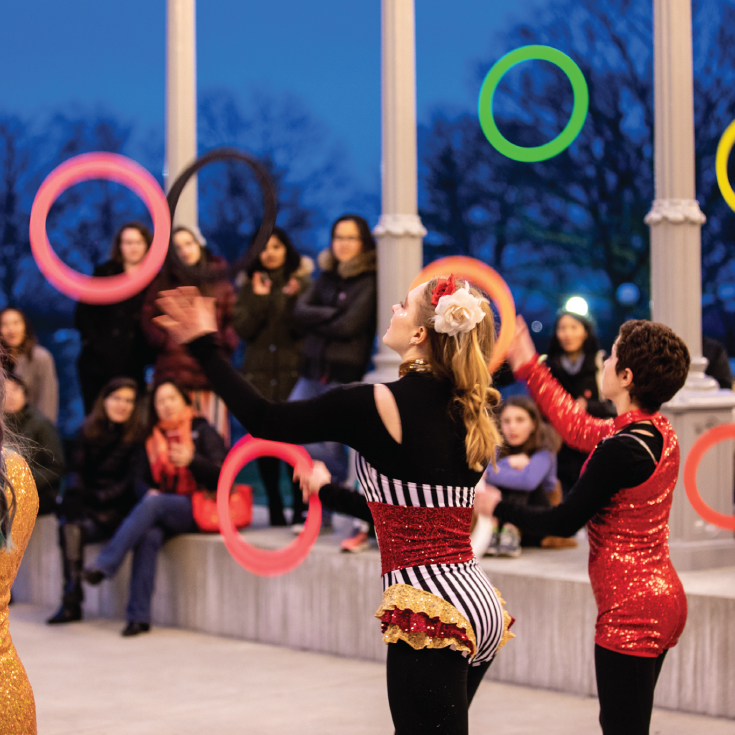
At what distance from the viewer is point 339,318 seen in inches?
258

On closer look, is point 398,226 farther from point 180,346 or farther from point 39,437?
point 39,437

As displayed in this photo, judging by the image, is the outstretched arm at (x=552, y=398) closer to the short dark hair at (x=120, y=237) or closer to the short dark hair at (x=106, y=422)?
the short dark hair at (x=120, y=237)

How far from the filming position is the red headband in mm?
2848

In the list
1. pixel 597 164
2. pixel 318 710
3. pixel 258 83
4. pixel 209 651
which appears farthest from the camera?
pixel 258 83

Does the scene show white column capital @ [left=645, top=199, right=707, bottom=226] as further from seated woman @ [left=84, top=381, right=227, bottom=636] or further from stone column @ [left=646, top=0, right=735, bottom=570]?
seated woman @ [left=84, top=381, right=227, bottom=636]

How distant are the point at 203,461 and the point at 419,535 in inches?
160

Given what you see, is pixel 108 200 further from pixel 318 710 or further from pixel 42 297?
pixel 318 710

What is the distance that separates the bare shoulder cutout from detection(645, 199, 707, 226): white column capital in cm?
352

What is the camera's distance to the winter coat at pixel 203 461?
676cm

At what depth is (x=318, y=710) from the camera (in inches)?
208

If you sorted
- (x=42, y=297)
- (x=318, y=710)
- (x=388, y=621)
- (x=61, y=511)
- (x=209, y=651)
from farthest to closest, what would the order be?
(x=42, y=297) < (x=61, y=511) < (x=209, y=651) < (x=318, y=710) < (x=388, y=621)

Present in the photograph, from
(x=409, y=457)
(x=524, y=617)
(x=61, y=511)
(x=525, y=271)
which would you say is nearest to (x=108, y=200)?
(x=525, y=271)

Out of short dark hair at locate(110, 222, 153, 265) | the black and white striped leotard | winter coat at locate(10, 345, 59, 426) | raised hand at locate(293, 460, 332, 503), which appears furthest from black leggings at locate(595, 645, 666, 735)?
winter coat at locate(10, 345, 59, 426)

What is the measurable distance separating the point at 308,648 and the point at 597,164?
6968 millimetres
